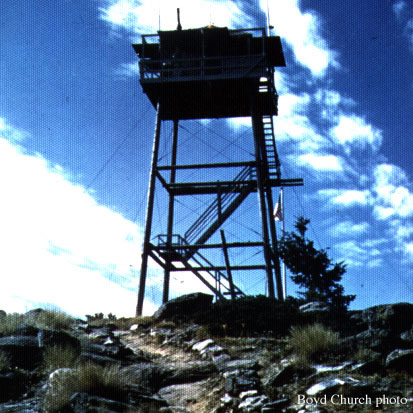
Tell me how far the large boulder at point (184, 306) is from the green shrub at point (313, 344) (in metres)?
6.15

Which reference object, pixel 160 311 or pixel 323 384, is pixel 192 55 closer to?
pixel 160 311

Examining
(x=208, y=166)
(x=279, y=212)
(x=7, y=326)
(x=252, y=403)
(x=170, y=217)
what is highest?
(x=279, y=212)

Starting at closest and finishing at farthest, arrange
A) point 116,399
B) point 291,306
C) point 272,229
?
point 116,399 < point 291,306 < point 272,229

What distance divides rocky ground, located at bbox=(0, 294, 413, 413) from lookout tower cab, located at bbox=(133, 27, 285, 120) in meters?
11.8

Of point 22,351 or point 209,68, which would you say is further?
point 209,68

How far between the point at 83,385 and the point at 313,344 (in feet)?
13.6

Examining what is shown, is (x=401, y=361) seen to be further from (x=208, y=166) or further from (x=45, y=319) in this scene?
(x=208, y=166)

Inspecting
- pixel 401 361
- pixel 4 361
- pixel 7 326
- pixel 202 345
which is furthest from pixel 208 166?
pixel 401 361

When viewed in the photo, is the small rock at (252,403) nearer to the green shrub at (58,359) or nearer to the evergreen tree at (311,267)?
the green shrub at (58,359)

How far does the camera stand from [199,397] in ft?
28.0

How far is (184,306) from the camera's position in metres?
15.6

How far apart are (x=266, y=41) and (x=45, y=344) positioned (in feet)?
51.0

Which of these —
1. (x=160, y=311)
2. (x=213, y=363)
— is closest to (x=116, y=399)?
(x=213, y=363)

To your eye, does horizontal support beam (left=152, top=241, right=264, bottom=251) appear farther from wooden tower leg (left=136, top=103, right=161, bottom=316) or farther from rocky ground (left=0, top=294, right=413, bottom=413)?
rocky ground (left=0, top=294, right=413, bottom=413)
